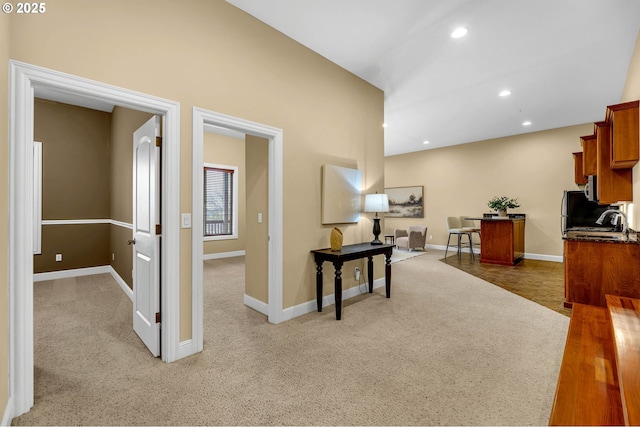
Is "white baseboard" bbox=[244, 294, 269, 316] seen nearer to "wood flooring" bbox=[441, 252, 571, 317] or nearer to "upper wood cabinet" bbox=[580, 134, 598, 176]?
"wood flooring" bbox=[441, 252, 571, 317]

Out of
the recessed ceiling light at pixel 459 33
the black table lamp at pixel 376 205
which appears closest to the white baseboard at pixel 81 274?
the black table lamp at pixel 376 205

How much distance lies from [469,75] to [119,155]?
17.4 feet

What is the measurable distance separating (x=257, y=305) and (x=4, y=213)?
234 centimetres

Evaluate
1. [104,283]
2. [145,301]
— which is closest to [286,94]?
[145,301]

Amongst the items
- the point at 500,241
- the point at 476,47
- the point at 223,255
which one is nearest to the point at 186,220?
the point at 476,47

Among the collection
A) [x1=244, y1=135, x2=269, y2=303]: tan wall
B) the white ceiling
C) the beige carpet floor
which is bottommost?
the beige carpet floor

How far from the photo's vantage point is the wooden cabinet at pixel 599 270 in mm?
2986

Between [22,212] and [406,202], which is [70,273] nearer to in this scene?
[22,212]

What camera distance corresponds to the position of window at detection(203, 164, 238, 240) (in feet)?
22.8

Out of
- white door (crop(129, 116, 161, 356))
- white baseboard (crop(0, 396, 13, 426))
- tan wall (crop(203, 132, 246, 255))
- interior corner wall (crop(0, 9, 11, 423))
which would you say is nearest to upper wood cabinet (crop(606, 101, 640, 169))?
white door (crop(129, 116, 161, 356))

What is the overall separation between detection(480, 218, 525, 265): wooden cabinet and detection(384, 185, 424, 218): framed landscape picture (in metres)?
2.70

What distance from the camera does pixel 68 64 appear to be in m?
1.85

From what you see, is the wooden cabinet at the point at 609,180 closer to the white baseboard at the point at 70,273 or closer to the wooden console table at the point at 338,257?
the wooden console table at the point at 338,257

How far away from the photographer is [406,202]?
30.5ft
